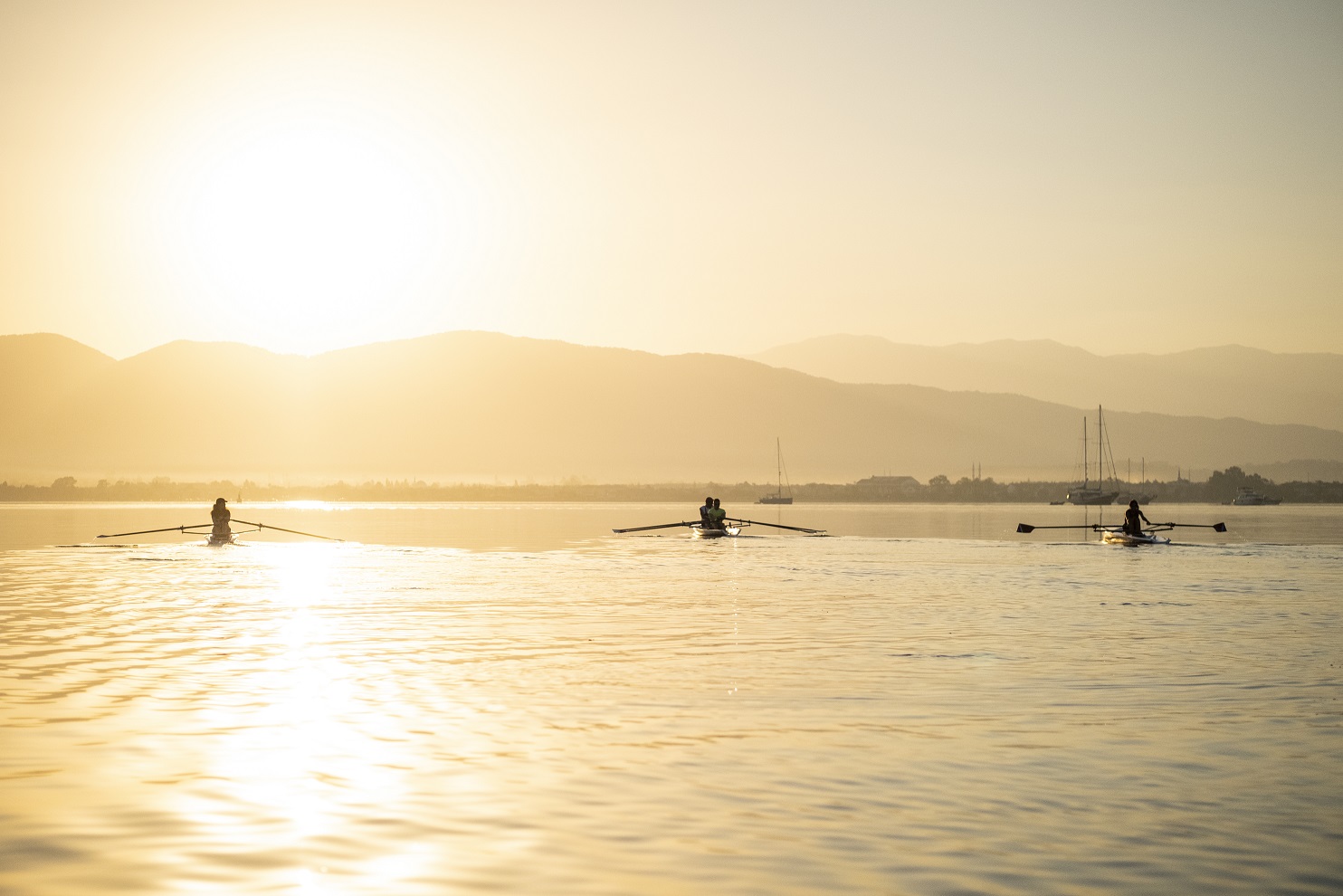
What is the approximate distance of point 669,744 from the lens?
1548 cm

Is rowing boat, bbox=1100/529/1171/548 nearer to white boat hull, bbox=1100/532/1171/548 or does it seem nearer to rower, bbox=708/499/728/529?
white boat hull, bbox=1100/532/1171/548

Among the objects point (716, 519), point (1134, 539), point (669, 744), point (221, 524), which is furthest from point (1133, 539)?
point (669, 744)

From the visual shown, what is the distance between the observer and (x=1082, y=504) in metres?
172

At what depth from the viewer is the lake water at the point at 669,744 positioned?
10719 mm

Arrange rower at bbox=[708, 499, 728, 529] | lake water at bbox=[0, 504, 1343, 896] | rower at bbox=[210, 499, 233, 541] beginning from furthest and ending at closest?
1. rower at bbox=[708, 499, 728, 529]
2. rower at bbox=[210, 499, 233, 541]
3. lake water at bbox=[0, 504, 1343, 896]

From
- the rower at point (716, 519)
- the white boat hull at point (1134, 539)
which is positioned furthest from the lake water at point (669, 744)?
the rower at point (716, 519)

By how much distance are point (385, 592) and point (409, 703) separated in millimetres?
19576

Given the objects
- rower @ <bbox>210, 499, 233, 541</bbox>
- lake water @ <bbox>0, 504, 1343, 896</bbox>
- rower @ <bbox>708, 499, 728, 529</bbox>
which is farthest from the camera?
rower @ <bbox>708, 499, 728, 529</bbox>

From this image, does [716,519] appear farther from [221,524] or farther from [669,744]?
[669,744]

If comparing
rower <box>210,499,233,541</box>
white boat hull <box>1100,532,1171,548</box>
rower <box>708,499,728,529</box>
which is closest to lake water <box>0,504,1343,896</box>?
white boat hull <box>1100,532,1171,548</box>

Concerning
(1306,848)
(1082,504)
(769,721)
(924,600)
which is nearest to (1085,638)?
(924,600)

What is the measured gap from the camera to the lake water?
1072cm

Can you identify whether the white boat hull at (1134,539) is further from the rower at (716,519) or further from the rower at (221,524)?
the rower at (221,524)

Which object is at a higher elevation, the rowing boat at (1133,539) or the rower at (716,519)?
the rower at (716,519)
